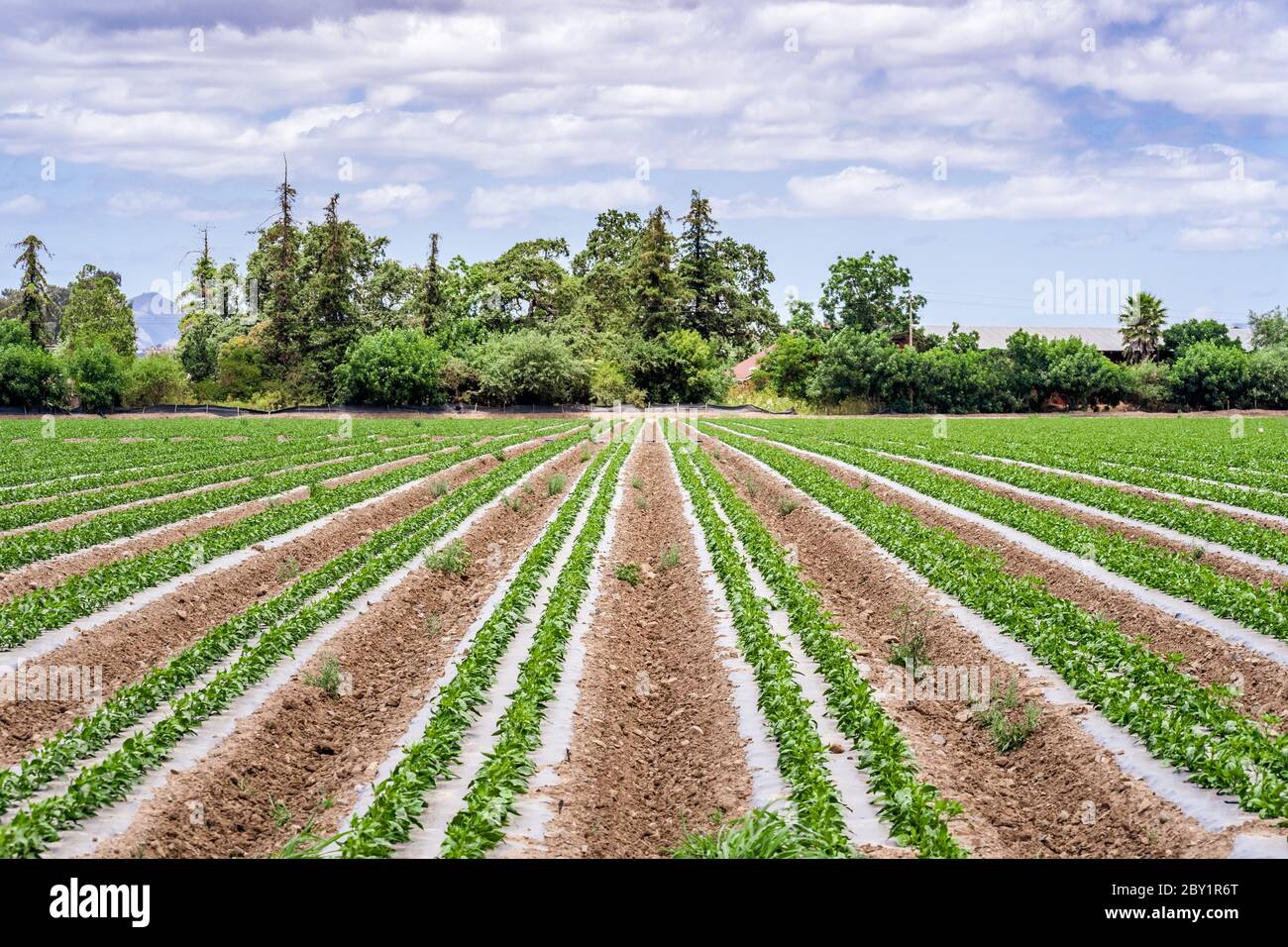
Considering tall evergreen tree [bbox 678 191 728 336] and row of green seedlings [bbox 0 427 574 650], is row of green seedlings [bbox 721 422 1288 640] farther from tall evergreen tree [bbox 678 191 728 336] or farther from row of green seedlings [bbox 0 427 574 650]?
tall evergreen tree [bbox 678 191 728 336]

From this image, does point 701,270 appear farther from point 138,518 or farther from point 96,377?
point 138,518

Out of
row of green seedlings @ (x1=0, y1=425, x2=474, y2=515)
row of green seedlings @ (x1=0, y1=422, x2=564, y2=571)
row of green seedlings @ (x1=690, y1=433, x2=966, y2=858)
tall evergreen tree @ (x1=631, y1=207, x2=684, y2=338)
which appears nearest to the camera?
row of green seedlings @ (x1=690, y1=433, x2=966, y2=858)

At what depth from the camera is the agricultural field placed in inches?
306

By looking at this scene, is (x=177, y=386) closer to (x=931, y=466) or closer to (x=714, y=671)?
(x=931, y=466)

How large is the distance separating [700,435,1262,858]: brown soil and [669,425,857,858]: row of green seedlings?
0.96 m

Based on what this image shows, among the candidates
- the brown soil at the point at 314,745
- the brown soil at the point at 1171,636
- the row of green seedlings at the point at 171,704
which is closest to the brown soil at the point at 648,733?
the brown soil at the point at 314,745

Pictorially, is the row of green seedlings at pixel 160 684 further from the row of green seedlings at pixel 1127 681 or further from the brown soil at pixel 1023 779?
the row of green seedlings at pixel 1127 681

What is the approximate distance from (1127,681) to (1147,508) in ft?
39.2

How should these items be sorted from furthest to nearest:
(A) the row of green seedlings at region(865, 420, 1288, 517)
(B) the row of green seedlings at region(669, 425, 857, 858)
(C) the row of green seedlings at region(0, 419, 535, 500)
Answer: (C) the row of green seedlings at region(0, 419, 535, 500)
(A) the row of green seedlings at region(865, 420, 1288, 517)
(B) the row of green seedlings at region(669, 425, 857, 858)

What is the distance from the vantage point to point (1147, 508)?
21.3 m

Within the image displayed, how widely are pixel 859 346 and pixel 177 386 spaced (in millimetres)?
44178

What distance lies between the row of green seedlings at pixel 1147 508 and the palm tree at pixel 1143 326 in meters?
62.4

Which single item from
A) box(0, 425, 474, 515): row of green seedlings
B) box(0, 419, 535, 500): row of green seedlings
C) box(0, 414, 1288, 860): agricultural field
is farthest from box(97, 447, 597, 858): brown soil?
box(0, 419, 535, 500): row of green seedlings
